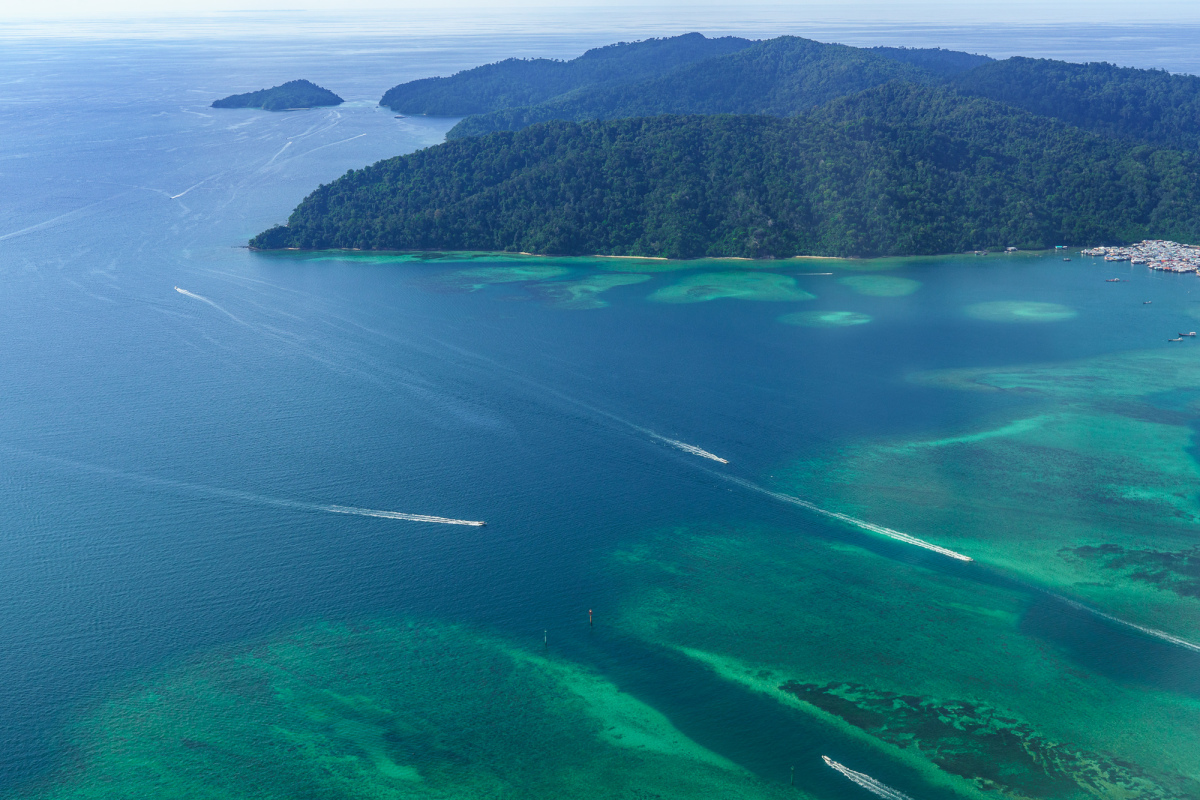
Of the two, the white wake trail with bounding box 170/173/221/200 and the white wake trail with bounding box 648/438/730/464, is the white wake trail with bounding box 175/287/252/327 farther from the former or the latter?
the white wake trail with bounding box 170/173/221/200

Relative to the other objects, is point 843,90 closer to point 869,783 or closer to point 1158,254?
point 1158,254

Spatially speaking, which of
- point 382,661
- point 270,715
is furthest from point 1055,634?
point 270,715

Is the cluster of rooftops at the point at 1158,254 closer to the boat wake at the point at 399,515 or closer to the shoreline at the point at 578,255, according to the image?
the shoreline at the point at 578,255

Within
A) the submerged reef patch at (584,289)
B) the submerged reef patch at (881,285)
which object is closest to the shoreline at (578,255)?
the submerged reef patch at (881,285)

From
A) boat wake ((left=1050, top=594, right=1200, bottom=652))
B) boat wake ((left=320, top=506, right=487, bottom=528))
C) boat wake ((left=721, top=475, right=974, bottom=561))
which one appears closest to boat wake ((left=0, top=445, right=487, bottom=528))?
boat wake ((left=320, top=506, right=487, bottom=528))

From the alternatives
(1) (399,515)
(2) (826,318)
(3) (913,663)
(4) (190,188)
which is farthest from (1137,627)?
(4) (190,188)
